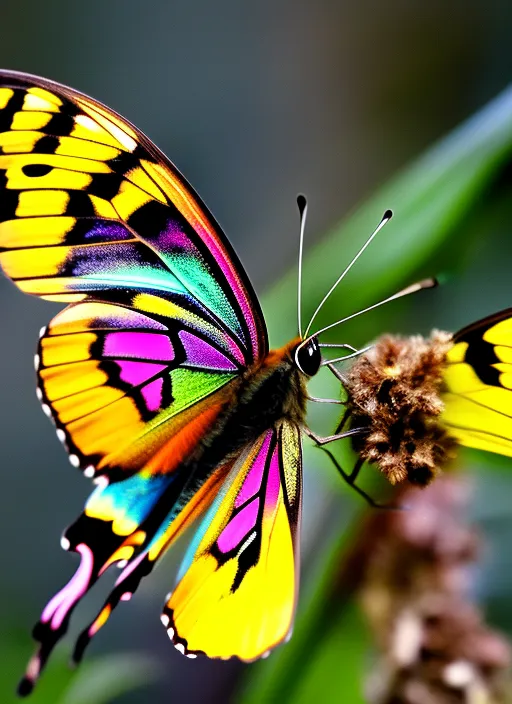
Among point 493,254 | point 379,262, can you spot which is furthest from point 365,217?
point 493,254

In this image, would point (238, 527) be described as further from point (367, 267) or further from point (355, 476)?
point (367, 267)

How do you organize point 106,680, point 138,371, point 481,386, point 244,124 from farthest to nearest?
1. point 244,124
2. point 106,680
3. point 138,371
4. point 481,386

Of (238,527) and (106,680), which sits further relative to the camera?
(106,680)

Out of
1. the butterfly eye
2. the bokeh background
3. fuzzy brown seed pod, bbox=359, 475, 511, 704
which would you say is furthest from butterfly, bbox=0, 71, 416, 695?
the bokeh background

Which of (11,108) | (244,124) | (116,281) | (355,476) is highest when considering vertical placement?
(244,124)

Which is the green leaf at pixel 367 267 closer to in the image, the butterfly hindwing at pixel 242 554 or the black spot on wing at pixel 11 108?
the butterfly hindwing at pixel 242 554

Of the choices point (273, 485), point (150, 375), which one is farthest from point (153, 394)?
point (273, 485)

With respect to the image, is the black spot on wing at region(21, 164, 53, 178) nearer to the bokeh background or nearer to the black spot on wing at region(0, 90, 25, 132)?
the black spot on wing at region(0, 90, 25, 132)
